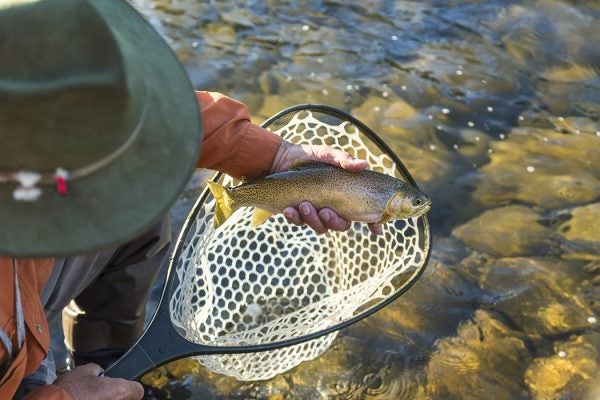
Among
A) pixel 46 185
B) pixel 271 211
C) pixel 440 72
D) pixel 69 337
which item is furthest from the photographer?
pixel 440 72

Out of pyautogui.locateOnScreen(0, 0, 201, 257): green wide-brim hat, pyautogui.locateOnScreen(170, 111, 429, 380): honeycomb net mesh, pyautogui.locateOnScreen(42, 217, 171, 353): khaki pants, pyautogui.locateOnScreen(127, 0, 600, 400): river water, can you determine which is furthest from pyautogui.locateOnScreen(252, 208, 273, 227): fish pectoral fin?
pyautogui.locateOnScreen(0, 0, 201, 257): green wide-brim hat

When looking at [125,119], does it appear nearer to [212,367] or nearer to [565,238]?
[212,367]

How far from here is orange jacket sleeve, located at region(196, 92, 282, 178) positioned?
9.57 feet

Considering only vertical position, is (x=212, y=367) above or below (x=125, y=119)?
below

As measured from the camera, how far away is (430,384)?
3512 millimetres

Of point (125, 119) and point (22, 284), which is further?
point (22, 284)

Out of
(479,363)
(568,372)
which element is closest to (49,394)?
→ (479,363)

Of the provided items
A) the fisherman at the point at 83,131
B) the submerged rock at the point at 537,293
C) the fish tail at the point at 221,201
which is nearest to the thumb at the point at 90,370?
the fisherman at the point at 83,131

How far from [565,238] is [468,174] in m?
0.80

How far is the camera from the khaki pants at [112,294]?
9.59 ft

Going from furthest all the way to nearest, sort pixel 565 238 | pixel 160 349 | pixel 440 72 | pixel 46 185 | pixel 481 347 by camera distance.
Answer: pixel 440 72 → pixel 565 238 → pixel 481 347 → pixel 160 349 → pixel 46 185

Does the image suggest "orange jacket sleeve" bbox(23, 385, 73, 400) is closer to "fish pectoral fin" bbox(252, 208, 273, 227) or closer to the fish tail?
the fish tail

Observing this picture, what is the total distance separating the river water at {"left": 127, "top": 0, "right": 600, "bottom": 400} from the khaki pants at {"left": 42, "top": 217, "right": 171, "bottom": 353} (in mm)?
412

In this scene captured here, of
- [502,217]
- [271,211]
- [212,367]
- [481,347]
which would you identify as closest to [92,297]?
[212,367]
